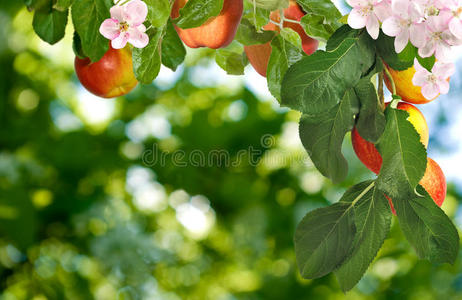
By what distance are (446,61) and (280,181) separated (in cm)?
271

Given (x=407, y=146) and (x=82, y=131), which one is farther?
(x=82, y=131)

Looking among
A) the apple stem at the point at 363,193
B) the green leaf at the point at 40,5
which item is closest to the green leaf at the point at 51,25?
the green leaf at the point at 40,5

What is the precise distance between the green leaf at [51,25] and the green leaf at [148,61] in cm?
14

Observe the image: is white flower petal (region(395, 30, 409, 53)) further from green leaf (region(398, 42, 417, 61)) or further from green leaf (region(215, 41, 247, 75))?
green leaf (region(215, 41, 247, 75))

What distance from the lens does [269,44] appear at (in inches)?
20.3

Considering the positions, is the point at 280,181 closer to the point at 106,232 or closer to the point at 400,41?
the point at 106,232

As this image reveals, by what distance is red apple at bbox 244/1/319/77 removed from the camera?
52 centimetres

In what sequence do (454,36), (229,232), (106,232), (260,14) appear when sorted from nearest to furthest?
(454,36)
(260,14)
(106,232)
(229,232)

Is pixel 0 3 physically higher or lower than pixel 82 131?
higher

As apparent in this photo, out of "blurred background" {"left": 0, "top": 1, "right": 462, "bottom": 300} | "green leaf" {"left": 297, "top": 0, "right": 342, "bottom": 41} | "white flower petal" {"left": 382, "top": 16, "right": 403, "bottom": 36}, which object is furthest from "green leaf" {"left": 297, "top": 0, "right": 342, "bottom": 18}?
"blurred background" {"left": 0, "top": 1, "right": 462, "bottom": 300}

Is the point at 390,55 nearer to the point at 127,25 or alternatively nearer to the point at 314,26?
the point at 314,26

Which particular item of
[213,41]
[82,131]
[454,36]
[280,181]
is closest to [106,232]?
[82,131]

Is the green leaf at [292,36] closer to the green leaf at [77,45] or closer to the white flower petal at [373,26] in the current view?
the white flower petal at [373,26]

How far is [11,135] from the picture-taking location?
2.81 metres
